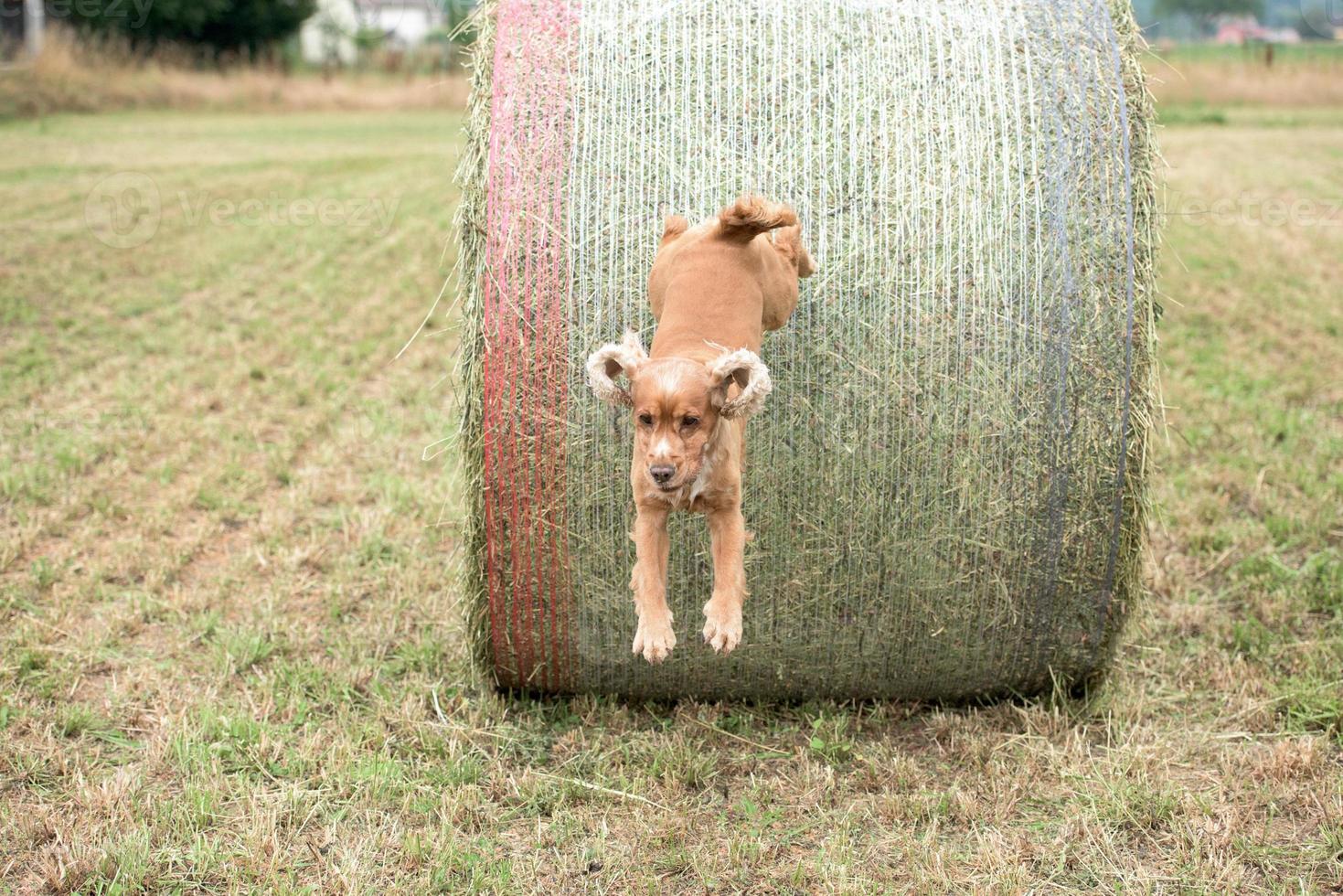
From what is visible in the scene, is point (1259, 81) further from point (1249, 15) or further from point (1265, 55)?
point (1249, 15)

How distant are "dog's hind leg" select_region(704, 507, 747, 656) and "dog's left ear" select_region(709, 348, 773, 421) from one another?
1.12 ft

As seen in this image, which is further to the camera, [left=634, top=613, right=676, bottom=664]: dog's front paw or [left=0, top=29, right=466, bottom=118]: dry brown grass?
[left=0, top=29, right=466, bottom=118]: dry brown grass

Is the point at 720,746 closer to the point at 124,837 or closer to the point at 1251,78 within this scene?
the point at 124,837

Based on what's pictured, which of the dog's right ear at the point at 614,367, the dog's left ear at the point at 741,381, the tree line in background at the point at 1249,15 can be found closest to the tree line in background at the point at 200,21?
the tree line in background at the point at 1249,15

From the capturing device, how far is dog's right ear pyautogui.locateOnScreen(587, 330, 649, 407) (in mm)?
2916

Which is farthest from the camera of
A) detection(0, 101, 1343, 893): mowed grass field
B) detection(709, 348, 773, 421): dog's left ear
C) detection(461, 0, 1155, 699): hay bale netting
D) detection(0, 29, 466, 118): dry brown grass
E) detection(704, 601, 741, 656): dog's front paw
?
detection(0, 29, 466, 118): dry brown grass

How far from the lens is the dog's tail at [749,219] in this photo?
10.9 feet

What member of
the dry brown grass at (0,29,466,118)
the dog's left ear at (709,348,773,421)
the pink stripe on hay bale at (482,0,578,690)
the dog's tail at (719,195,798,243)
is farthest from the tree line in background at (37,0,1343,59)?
the dog's left ear at (709,348,773,421)

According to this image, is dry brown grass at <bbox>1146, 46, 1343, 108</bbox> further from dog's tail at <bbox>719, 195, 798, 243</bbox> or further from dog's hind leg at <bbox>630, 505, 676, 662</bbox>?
dog's hind leg at <bbox>630, 505, 676, 662</bbox>

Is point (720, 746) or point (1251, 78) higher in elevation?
point (1251, 78)

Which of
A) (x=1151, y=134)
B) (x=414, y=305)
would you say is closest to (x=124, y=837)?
(x=1151, y=134)

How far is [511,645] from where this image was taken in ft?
15.9

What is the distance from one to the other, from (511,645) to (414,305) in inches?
276

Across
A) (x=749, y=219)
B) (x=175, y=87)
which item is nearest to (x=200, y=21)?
(x=175, y=87)
